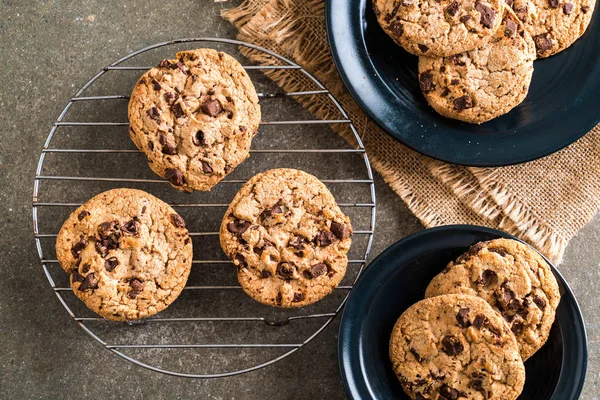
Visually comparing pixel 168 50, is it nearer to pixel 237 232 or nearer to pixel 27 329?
pixel 237 232

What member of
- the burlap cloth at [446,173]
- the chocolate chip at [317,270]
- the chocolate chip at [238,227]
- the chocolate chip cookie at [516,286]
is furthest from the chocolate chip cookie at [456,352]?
the chocolate chip at [238,227]

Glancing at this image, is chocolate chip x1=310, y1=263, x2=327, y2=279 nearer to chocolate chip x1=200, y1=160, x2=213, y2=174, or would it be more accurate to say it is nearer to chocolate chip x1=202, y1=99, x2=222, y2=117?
chocolate chip x1=200, y1=160, x2=213, y2=174

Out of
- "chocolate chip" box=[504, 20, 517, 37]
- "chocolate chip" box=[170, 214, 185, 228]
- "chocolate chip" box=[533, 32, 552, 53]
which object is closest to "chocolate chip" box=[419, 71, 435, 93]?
"chocolate chip" box=[504, 20, 517, 37]

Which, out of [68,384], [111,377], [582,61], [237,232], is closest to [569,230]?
[582,61]

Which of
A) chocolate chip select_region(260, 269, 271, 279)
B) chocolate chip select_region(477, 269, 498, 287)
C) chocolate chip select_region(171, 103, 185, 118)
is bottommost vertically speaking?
chocolate chip select_region(260, 269, 271, 279)

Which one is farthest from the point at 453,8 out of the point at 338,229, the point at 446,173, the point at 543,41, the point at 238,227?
the point at 238,227
